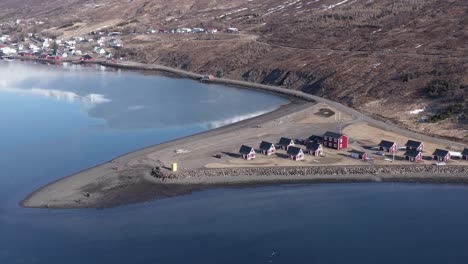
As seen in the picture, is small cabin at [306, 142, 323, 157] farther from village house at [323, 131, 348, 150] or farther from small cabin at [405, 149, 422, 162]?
small cabin at [405, 149, 422, 162]

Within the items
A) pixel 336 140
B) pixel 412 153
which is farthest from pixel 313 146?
pixel 412 153

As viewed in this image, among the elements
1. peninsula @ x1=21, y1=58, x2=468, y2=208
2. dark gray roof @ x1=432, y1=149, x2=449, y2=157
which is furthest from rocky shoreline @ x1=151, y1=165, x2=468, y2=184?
dark gray roof @ x1=432, y1=149, x2=449, y2=157

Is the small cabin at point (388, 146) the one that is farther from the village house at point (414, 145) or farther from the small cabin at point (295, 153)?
the small cabin at point (295, 153)

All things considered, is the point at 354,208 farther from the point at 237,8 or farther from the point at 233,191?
the point at 237,8

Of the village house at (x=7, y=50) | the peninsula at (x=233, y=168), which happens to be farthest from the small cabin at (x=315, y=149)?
the village house at (x=7, y=50)

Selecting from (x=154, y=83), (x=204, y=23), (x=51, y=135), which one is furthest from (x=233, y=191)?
(x=204, y=23)
